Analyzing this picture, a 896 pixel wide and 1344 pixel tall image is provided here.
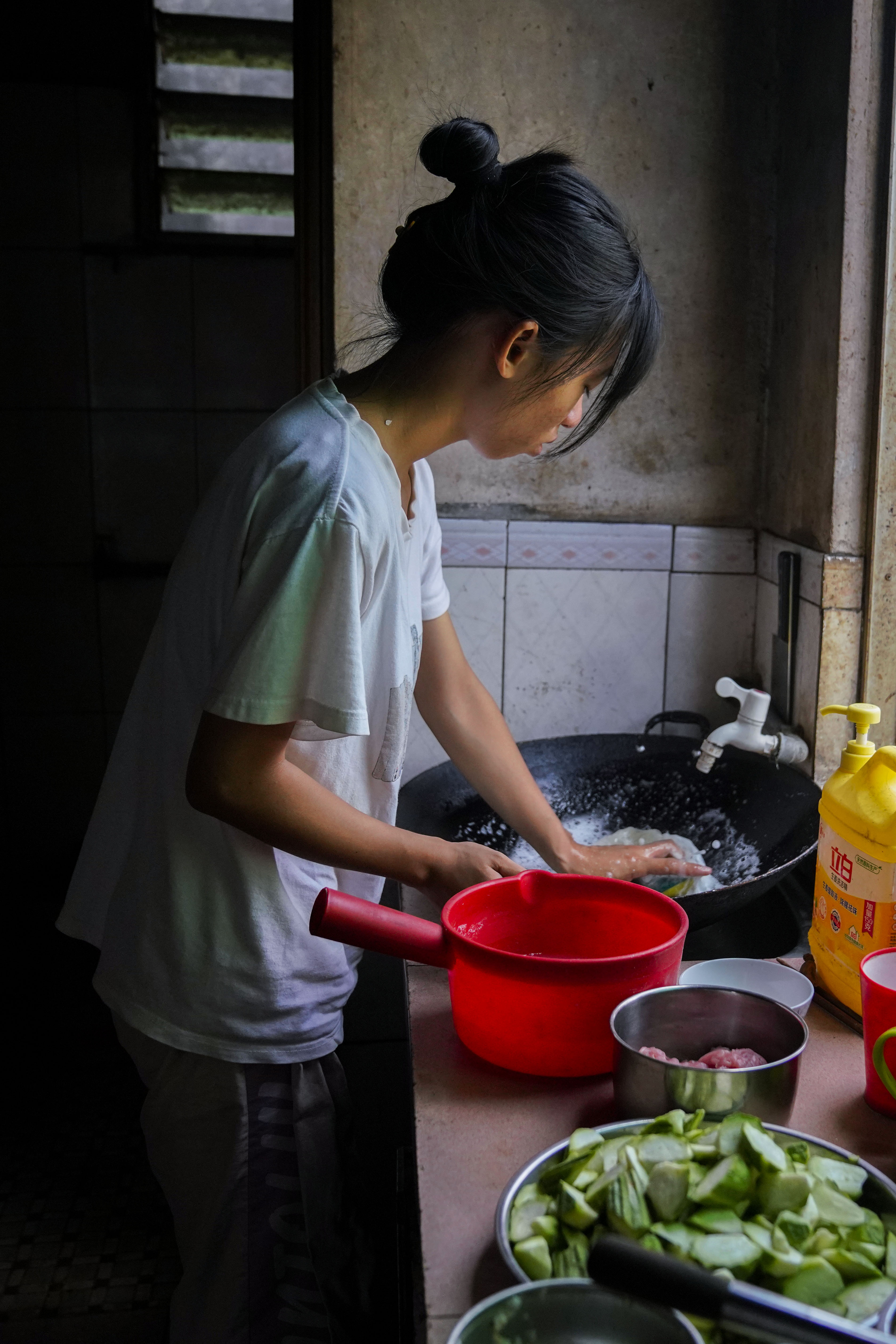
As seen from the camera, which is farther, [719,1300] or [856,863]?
[856,863]

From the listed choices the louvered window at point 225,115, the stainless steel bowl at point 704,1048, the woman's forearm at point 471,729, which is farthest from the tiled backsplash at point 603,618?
the louvered window at point 225,115

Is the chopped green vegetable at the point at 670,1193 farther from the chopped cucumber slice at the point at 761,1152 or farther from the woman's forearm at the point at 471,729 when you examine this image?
the woman's forearm at the point at 471,729

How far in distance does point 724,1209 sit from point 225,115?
10.0 feet

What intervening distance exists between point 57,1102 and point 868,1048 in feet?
6.60

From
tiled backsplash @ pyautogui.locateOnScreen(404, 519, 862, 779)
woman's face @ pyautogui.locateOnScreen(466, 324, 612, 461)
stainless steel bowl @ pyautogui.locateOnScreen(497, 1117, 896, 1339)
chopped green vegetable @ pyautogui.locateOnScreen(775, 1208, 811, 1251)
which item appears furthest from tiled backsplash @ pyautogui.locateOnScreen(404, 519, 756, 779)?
chopped green vegetable @ pyautogui.locateOnScreen(775, 1208, 811, 1251)

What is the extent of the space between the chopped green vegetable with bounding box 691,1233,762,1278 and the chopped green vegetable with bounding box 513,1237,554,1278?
9cm

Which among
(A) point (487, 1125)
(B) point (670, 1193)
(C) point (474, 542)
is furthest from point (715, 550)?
(B) point (670, 1193)

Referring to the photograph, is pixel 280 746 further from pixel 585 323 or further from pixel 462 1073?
pixel 585 323

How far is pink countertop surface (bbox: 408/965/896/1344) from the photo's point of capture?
674 millimetres

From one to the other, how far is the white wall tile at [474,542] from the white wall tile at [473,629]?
0.01 m

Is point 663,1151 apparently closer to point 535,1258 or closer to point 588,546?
point 535,1258

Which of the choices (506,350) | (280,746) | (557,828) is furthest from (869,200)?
(280,746)

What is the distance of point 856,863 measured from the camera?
3.17 ft

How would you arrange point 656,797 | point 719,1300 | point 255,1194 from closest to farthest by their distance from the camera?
point 719,1300
point 255,1194
point 656,797
